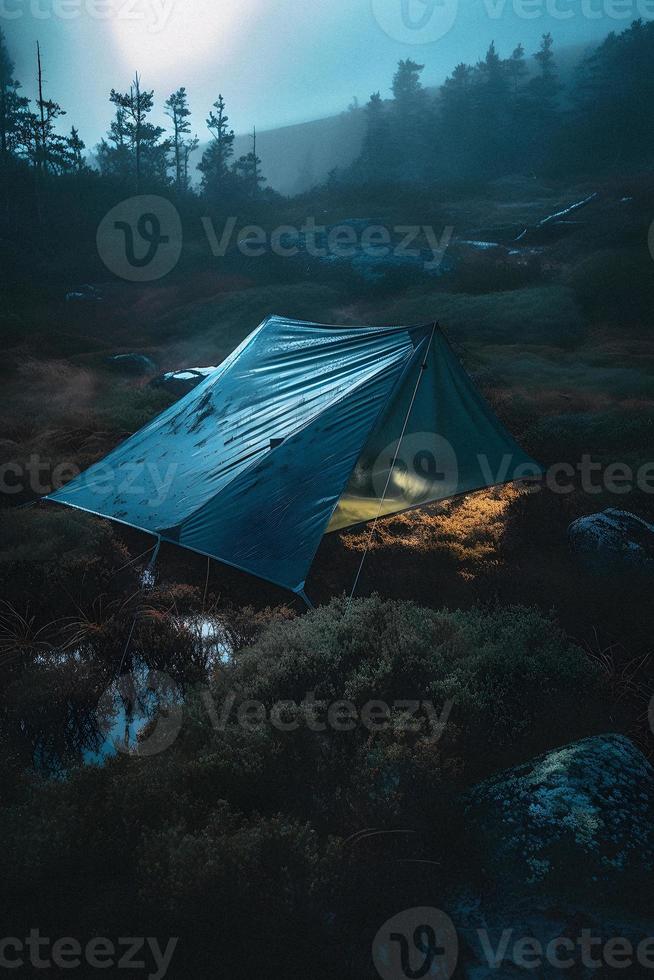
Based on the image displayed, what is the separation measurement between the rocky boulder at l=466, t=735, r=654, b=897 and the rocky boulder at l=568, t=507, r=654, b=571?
130 inches

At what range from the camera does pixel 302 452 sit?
711 cm

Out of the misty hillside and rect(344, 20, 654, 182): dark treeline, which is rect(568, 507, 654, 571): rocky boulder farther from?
the misty hillside

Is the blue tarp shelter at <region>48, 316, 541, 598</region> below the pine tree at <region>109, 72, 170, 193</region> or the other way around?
below

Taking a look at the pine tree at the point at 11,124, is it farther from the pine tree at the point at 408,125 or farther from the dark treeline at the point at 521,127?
the pine tree at the point at 408,125

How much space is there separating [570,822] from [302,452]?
455 cm

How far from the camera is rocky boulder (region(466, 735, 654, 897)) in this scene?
331 cm

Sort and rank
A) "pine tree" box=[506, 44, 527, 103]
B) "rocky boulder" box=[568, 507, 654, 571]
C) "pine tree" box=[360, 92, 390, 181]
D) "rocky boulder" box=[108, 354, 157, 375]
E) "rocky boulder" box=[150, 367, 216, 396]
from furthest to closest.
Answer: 1. "pine tree" box=[506, 44, 527, 103]
2. "pine tree" box=[360, 92, 390, 181]
3. "rocky boulder" box=[108, 354, 157, 375]
4. "rocky boulder" box=[150, 367, 216, 396]
5. "rocky boulder" box=[568, 507, 654, 571]

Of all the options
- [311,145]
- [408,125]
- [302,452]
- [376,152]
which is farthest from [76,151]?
[311,145]

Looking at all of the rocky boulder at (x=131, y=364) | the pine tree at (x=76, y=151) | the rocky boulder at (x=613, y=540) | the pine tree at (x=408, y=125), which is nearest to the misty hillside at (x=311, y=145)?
the pine tree at (x=408, y=125)

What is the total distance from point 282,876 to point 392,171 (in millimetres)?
56470

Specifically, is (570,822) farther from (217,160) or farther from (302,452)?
(217,160)

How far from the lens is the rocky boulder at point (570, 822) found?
10.9 feet

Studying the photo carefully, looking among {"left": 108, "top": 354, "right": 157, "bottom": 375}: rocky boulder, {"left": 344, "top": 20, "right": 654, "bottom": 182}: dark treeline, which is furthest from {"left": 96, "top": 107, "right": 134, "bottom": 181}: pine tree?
{"left": 108, "top": 354, "right": 157, "bottom": 375}: rocky boulder

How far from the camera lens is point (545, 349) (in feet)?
58.3
